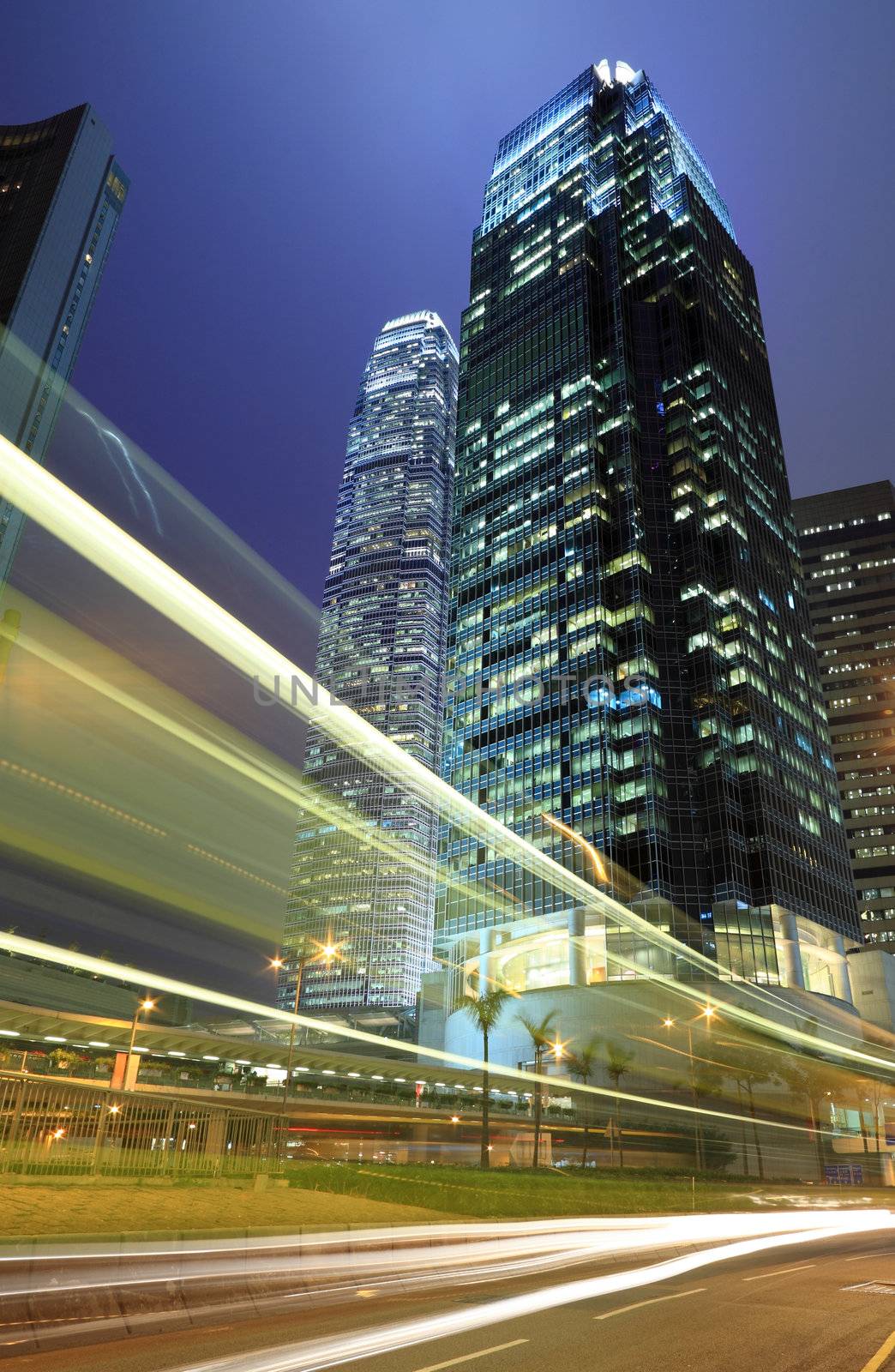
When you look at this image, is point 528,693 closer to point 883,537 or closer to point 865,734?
point 865,734

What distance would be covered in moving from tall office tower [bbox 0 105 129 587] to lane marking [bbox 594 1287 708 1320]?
4332 inches

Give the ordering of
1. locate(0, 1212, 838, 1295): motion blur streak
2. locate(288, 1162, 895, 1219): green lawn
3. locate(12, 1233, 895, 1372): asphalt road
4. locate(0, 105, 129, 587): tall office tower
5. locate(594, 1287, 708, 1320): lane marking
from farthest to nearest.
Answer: locate(0, 105, 129, 587): tall office tower < locate(288, 1162, 895, 1219): green lawn < locate(594, 1287, 708, 1320): lane marking < locate(0, 1212, 838, 1295): motion blur streak < locate(12, 1233, 895, 1372): asphalt road

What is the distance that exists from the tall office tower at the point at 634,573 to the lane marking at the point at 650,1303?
77.3 metres

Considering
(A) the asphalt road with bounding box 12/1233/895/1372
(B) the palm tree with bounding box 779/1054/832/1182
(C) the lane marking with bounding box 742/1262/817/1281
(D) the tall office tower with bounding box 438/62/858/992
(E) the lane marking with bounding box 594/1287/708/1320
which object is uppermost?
(D) the tall office tower with bounding box 438/62/858/992

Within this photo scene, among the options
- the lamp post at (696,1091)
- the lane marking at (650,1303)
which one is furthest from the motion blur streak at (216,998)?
the lane marking at (650,1303)

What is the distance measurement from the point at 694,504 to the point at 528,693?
35.1 metres

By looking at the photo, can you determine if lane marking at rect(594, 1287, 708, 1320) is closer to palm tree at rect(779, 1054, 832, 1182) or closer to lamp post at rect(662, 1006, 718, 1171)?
lamp post at rect(662, 1006, 718, 1171)

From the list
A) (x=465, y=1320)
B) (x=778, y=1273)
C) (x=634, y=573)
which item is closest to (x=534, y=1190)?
(x=778, y=1273)

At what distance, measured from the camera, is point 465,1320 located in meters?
11.4

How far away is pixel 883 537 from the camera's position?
190000 millimetres

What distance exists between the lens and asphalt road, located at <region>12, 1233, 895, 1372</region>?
346 inches

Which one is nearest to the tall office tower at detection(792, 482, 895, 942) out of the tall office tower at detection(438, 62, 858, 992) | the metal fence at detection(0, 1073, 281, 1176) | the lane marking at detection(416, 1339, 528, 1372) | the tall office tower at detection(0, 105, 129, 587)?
the tall office tower at detection(438, 62, 858, 992)

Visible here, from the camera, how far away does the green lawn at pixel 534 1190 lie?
81.7 ft

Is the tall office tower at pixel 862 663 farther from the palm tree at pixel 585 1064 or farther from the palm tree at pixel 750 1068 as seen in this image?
the palm tree at pixel 585 1064
